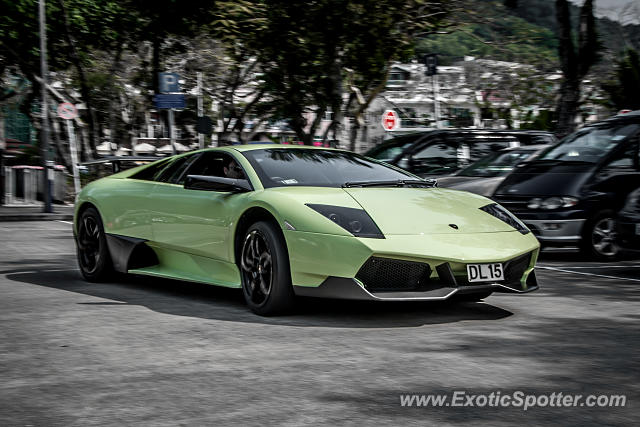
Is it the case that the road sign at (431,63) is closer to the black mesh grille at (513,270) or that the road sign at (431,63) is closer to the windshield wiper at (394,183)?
the windshield wiper at (394,183)

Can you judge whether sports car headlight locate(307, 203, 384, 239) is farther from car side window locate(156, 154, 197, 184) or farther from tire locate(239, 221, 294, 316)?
car side window locate(156, 154, 197, 184)

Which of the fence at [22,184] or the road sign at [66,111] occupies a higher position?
the road sign at [66,111]

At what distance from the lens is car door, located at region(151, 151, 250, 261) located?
22.8 ft

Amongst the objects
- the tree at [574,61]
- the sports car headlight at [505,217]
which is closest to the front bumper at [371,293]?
the sports car headlight at [505,217]

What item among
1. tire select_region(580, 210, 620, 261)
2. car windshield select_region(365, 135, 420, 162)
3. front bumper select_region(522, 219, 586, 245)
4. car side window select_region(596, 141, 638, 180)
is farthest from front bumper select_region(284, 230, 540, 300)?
car windshield select_region(365, 135, 420, 162)

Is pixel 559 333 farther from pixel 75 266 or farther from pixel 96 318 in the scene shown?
pixel 75 266

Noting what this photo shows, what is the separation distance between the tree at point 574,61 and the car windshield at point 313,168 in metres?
11.7

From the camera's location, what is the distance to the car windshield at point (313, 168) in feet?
22.7

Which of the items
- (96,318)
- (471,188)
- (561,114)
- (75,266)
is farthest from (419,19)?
(96,318)

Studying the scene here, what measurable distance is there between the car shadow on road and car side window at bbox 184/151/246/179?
1015 mm

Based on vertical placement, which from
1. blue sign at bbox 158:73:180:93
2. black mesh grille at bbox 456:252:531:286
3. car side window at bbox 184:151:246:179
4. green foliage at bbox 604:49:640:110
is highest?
green foliage at bbox 604:49:640:110

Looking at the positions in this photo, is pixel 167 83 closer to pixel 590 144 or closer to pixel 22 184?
pixel 22 184

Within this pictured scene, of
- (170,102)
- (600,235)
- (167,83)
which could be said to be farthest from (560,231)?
(167,83)

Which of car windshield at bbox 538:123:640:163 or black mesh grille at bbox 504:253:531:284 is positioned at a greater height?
car windshield at bbox 538:123:640:163
